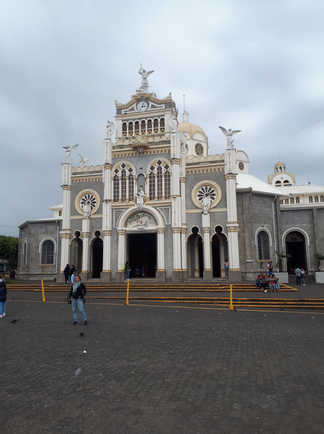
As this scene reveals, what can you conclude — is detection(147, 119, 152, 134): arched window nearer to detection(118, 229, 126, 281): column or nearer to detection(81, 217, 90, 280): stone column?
detection(118, 229, 126, 281): column

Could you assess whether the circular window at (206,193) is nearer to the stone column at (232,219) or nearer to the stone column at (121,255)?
the stone column at (232,219)

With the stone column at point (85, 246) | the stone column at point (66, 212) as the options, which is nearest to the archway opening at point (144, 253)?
the stone column at point (85, 246)

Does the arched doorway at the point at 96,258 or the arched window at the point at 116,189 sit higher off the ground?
the arched window at the point at 116,189

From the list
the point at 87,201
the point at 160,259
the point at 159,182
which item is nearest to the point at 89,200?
the point at 87,201

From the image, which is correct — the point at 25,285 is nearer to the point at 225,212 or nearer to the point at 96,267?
the point at 96,267

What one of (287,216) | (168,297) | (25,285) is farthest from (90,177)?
(287,216)

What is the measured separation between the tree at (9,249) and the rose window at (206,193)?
48.7m

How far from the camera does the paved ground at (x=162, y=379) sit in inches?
180

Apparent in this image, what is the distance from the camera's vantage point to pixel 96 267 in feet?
121

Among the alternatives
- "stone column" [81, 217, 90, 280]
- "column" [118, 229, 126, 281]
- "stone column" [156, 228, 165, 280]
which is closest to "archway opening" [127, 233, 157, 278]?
"column" [118, 229, 126, 281]

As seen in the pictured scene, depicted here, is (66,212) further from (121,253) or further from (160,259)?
(160,259)

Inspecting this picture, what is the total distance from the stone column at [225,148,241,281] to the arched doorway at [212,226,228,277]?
1.46 meters

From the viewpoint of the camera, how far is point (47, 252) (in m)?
37.6

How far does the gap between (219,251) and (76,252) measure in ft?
49.9
